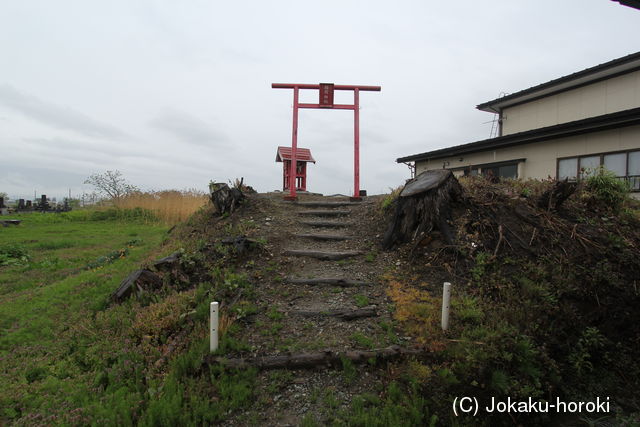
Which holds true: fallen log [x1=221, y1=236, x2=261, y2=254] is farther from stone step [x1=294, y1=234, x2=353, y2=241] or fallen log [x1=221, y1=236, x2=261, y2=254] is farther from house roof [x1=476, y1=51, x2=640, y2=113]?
house roof [x1=476, y1=51, x2=640, y2=113]

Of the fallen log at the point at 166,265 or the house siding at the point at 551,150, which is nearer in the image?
the fallen log at the point at 166,265

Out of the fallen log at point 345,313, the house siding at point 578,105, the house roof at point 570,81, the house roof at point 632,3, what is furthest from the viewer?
the house siding at point 578,105

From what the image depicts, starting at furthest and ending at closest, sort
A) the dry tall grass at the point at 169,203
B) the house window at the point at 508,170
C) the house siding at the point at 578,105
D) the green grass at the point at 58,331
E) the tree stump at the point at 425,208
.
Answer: the dry tall grass at the point at 169,203, the house window at the point at 508,170, the house siding at the point at 578,105, the tree stump at the point at 425,208, the green grass at the point at 58,331

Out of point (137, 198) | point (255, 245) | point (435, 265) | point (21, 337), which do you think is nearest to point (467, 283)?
point (435, 265)

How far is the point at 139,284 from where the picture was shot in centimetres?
462

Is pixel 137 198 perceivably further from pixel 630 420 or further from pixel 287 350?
pixel 630 420

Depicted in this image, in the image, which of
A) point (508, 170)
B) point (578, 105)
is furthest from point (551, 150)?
point (578, 105)

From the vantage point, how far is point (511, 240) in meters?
4.50

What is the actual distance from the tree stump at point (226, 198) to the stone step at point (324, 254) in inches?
A: 97.1

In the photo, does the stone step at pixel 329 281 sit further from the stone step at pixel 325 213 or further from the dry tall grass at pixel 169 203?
the dry tall grass at pixel 169 203

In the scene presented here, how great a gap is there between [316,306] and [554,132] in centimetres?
1135

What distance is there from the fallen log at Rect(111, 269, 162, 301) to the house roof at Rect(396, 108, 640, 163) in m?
12.5

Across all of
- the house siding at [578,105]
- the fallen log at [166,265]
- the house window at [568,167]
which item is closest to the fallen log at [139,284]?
the fallen log at [166,265]

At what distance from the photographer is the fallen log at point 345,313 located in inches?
146
